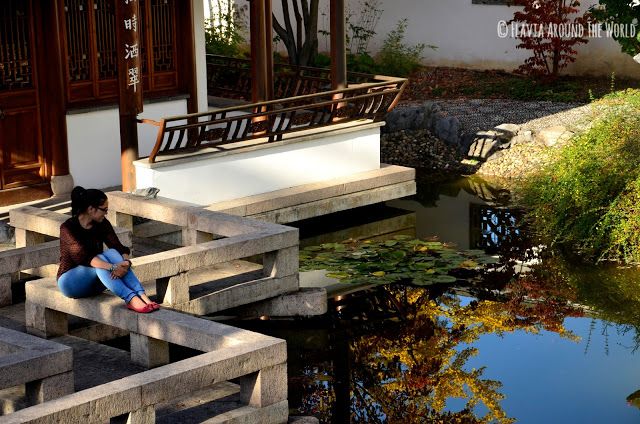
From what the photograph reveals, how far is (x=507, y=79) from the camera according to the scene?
24031mm

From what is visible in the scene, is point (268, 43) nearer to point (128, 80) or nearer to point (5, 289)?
point (128, 80)

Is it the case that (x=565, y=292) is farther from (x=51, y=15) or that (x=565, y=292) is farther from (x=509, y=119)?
(x=509, y=119)

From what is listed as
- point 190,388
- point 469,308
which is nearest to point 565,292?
point 469,308

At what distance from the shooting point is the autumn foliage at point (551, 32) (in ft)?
76.0

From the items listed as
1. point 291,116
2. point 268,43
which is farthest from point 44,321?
point 268,43

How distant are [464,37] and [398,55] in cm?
136

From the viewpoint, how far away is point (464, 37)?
25125 mm

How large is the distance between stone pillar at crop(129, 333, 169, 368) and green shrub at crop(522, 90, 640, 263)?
6.25m

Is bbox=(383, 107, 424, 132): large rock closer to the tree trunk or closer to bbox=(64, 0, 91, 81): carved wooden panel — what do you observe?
the tree trunk

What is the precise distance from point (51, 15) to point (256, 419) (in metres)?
7.01

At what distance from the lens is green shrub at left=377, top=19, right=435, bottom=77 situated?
25.1 m

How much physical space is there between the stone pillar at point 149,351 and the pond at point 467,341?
1.29 metres

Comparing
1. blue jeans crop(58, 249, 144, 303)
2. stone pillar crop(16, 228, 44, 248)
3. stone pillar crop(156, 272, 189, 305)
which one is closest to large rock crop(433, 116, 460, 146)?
stone pillar crop(16, 228, 44, 248)

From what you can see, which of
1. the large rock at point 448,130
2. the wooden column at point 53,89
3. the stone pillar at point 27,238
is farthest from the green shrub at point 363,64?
the stone pillar at point 27,238
